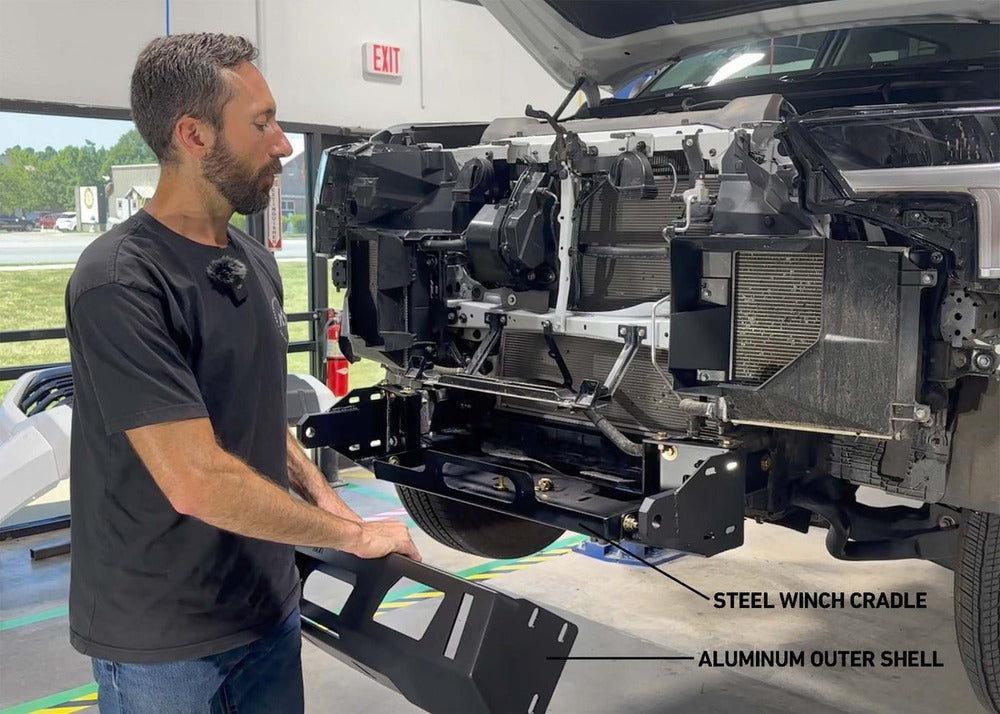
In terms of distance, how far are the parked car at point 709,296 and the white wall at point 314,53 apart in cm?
270

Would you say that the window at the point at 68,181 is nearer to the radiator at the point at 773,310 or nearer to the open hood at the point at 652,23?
the open hood at the point at 652,23

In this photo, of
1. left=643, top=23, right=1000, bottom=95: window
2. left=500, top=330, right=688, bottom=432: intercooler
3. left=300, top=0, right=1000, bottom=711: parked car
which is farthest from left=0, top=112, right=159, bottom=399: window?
left=500, top=330, right=688, bottom=432: intercooler

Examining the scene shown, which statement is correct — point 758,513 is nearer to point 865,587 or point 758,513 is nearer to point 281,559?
point 281,559

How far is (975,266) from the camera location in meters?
2.54

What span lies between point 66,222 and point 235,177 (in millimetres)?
5596

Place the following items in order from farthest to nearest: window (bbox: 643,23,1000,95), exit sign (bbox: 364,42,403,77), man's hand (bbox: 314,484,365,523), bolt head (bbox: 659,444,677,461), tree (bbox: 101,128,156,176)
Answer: exit sign (bbox: 364,42,403,77) < tree (bbox: 101,128,156,176) < window (bbox: 643,23,1000,95) < bolt head (bbox: 659,444,677,461) < man's hand (bbox: 314,484,365,523)

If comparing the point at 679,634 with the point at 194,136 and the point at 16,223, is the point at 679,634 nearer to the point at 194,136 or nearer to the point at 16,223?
the point at 194,136

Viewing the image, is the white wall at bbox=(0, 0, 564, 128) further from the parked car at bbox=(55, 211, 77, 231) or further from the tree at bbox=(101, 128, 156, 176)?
the parked car at bbox=(55, 211, 77, 231)

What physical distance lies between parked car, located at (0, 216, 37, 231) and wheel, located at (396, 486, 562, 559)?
13.0 feet

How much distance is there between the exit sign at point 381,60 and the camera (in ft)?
23.7

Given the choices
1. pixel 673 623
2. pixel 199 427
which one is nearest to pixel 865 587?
pixel 673 623

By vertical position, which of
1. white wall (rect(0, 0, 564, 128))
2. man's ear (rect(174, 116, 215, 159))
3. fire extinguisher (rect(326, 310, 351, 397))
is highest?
white wall (rect(0, 0, 564, 128))

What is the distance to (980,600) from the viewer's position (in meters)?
3.06

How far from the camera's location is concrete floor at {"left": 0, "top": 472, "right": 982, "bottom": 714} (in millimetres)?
3629
